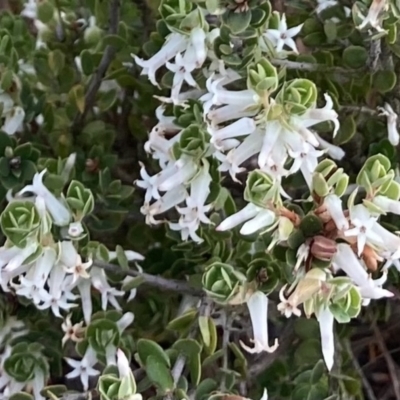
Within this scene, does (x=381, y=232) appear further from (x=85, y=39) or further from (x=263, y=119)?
(x=85, y=39)

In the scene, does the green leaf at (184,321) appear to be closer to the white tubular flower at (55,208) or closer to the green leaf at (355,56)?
the white tubular flower at (55,208)

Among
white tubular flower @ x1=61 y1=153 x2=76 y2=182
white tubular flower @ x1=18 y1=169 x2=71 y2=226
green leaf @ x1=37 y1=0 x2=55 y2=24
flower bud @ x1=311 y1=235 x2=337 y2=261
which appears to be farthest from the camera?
green leaf @ x1=37 y1=0 x2=55 y2=24

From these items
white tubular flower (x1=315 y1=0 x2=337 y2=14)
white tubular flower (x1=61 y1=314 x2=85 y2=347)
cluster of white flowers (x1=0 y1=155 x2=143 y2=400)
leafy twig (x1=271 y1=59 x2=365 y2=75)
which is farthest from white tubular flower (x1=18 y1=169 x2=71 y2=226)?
white tubular flower (x1=315 y1=0 x2=337 y2=14)

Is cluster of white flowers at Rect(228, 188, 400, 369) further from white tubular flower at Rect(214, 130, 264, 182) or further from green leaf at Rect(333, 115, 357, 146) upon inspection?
green leaf at Rect(333, 115, 357, 146)

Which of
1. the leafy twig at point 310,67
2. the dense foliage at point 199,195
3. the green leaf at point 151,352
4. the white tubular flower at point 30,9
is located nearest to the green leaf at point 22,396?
the dense foliage at point 199,195

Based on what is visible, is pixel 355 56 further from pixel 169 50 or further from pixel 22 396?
pixel 22 396

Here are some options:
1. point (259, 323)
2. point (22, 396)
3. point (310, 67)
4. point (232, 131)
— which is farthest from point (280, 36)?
point (22, 396)
